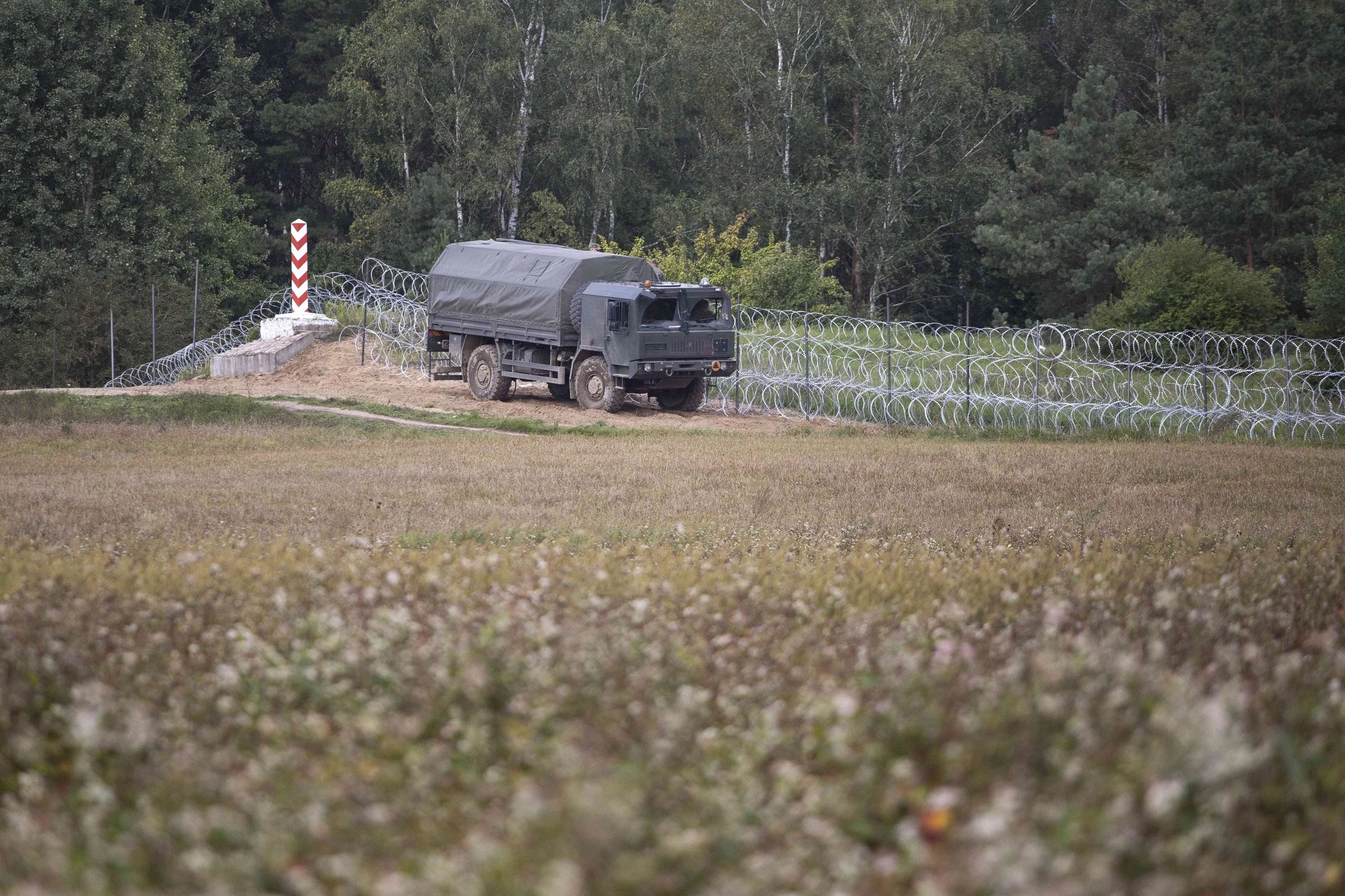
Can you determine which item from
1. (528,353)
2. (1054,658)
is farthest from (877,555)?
(528,353)

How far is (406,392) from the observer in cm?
2602

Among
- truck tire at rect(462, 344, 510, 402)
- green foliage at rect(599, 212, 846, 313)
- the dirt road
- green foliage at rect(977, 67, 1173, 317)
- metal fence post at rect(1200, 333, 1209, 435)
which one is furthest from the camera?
green foliage at rect(977, 67, 1173, 317)

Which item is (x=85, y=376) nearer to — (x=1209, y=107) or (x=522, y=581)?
(x=1209, y=107)

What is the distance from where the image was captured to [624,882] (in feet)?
9.07

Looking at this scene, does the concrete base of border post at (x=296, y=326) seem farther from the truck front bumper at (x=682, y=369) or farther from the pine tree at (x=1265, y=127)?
the pine tree at (x=1265, y=127)

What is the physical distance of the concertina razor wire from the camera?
69.5ft

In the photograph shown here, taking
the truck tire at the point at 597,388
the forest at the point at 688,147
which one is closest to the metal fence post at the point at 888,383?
the truck tire at the point at 597,388

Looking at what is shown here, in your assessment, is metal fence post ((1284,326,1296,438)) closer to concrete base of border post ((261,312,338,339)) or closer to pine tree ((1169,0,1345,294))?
concrete base of border post ((261,312,338,339))

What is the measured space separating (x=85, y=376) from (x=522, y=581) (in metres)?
36.8

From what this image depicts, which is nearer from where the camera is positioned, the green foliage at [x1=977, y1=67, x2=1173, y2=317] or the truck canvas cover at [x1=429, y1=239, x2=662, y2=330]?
the truck canvas cover at [x1=429, y1=239, x2=662, y2=330]

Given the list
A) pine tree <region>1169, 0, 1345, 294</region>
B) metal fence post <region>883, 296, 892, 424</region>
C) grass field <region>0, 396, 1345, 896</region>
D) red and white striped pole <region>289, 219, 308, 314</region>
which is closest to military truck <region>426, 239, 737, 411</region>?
metal fence post <region>883, 296, 892, 424</region>

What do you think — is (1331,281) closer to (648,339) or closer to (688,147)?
(648,339)

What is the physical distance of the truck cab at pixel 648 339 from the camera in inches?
916

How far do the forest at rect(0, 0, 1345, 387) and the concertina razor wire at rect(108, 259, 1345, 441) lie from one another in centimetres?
807
